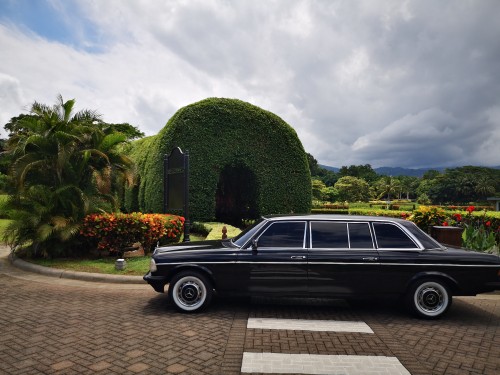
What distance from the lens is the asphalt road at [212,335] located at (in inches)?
156

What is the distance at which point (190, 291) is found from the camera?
5.81 meters

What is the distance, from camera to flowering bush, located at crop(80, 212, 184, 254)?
32.1 ft

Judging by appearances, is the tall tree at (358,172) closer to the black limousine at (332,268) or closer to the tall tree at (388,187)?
the tall tree at (388,187)

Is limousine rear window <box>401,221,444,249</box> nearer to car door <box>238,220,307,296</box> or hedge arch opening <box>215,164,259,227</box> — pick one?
car door <box>238,220,307,296</box>

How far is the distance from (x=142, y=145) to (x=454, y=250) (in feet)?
59.0

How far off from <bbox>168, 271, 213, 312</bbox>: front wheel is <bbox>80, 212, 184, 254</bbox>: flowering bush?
14.8ft

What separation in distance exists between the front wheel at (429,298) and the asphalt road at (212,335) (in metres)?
0.19

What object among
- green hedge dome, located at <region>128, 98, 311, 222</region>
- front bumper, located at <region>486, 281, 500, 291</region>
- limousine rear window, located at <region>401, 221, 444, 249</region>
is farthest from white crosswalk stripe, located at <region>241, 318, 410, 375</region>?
green hedge dome, located at <region>128, 98, 311, 222</region>

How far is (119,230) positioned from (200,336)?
5.82 metres

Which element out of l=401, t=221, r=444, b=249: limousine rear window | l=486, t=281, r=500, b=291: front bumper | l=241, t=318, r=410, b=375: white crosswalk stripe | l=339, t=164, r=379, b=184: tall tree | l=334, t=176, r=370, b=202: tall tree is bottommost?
l=241, t=318, r=410, b=375: white crosswalk stripe

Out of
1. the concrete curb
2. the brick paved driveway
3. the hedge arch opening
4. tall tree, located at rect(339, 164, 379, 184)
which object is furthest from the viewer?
tall tree, located at rect(339, 164, 379, 184)

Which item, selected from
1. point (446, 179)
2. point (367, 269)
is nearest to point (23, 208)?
point (367, 269)

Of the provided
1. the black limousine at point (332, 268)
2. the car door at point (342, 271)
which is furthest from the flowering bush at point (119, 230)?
the car door at point (342, 271)

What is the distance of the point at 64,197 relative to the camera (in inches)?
391
